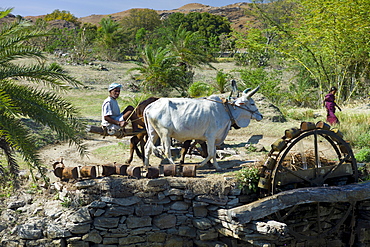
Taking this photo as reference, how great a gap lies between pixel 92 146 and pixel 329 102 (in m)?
7.25

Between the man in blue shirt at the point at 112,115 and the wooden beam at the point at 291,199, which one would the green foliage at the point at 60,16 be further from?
the wooden beam at the point at 291,199

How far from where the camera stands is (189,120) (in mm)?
8234

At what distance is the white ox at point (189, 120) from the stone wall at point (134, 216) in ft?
2.53

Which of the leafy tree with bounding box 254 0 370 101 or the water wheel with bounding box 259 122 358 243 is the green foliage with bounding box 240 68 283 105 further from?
the water wheel with bounding box 259 122 358 243

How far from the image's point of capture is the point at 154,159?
33.3ft

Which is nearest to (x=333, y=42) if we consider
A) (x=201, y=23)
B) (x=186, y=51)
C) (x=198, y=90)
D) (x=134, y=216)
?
(x=198, y=90)

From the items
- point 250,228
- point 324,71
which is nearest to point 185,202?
point 250,228

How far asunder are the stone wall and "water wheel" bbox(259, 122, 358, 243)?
51cm

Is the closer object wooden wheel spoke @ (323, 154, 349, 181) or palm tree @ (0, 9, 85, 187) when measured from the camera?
palm tree @ (0, 9, 85, 187)

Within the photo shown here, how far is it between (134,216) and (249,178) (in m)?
2.39

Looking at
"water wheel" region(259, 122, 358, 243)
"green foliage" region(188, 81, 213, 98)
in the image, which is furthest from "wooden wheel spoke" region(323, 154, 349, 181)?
"green foliage" region(188, 81, 213, 98)

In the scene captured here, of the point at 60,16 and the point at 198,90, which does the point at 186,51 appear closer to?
the point at 198,90

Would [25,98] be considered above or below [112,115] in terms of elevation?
above

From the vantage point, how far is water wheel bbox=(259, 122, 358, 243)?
795 centimetres
